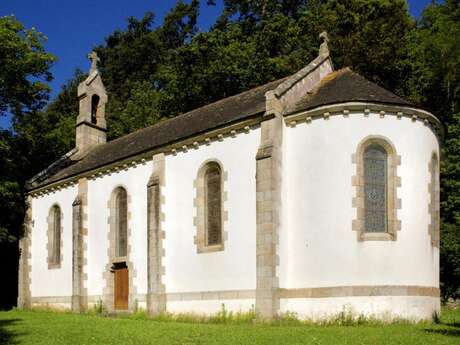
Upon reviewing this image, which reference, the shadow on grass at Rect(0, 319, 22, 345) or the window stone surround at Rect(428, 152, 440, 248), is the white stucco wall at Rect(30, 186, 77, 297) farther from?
the window stone surround at Rect(428, 152, 440, 248)

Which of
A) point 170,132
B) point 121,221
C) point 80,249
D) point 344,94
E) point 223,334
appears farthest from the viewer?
point 80,249

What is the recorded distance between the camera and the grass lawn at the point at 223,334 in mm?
14273

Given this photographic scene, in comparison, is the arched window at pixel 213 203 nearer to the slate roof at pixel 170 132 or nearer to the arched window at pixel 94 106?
the slate roof at pixel 170 132

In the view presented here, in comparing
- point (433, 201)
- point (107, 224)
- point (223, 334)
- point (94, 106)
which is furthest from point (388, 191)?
point (94, 106)

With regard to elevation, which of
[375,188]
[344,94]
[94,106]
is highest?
→ [94,106]

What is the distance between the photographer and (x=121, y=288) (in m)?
26.2

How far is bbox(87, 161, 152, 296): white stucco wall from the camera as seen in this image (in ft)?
83.1

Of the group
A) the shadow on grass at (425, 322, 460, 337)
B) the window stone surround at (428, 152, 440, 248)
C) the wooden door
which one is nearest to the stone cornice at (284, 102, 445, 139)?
the window stone surround at (428, 152, 440, 248)

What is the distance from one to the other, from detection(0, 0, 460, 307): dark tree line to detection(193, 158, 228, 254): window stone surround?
461 inches

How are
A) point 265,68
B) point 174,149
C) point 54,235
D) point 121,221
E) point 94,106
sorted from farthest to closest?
point 265,68 → point 94,106 → point 54,235 → point 121,221 → point 174,149

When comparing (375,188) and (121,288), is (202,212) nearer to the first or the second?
(121,288)

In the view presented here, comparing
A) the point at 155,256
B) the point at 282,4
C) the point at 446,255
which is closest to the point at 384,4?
the point at 282,4

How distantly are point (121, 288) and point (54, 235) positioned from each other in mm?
7341

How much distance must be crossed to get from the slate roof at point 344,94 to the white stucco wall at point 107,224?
786 centimetres
